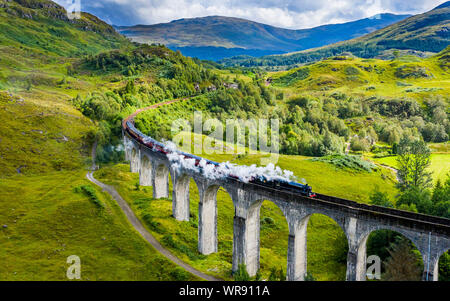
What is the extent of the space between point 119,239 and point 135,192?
22467mm

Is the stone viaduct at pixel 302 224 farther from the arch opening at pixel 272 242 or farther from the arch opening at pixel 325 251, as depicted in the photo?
the arch opening at pixel 325 251

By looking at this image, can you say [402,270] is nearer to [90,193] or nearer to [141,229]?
[141,229]

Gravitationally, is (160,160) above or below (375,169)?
above

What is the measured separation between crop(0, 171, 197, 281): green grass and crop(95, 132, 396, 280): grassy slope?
196 inches

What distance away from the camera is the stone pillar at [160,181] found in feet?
235

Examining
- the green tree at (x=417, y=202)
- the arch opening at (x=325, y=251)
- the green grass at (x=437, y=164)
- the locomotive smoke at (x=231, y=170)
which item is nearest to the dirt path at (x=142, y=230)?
the locomotive smoke at (x=231, y=170)

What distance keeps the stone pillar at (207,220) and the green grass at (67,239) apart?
26.0 ft

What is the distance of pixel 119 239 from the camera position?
57344mm

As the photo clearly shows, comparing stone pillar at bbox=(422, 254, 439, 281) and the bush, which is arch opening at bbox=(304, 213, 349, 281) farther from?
the bush

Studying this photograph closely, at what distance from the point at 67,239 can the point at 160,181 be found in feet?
75.9

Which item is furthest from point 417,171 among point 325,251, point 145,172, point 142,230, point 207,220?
point 145,172
